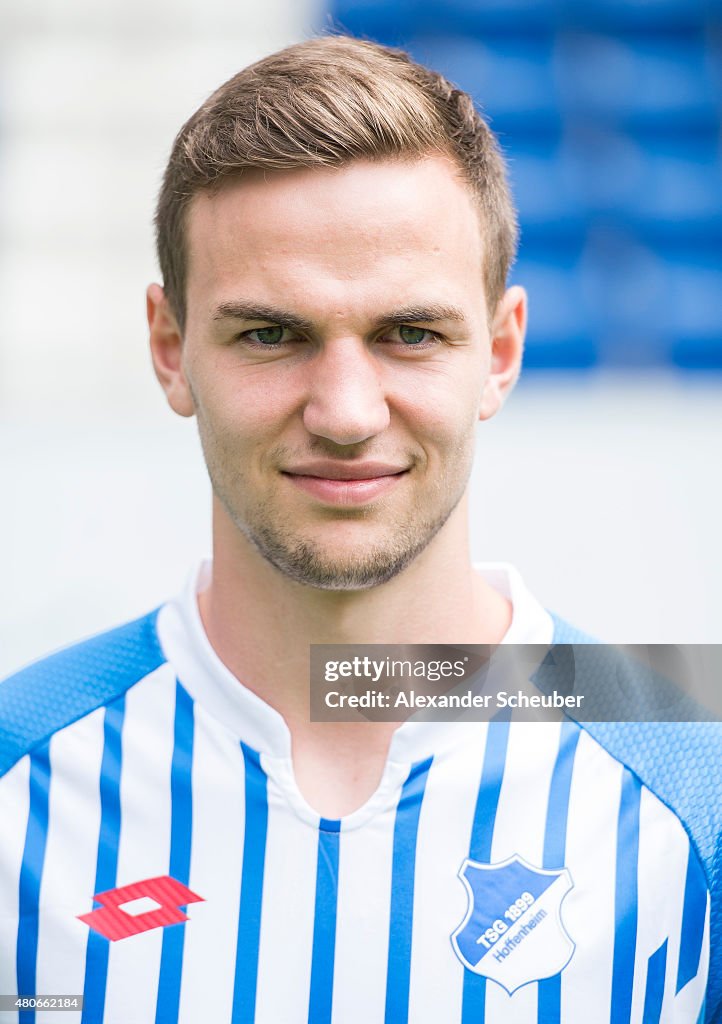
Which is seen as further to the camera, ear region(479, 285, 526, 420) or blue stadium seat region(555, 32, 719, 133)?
blue stadium seat region(555, 32, 719, 133)

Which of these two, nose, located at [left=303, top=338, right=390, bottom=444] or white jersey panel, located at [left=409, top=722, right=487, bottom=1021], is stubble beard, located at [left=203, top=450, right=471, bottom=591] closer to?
nose, located at [left=303, top=338, right=390, bottom=444]

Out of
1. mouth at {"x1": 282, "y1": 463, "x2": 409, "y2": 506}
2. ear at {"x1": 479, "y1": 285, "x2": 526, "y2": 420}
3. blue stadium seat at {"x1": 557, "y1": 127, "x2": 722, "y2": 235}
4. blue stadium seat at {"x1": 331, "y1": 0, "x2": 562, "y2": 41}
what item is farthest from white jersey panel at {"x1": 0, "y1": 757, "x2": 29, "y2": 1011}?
blue stadium seat at {"x1": 331, "y1": 0, "x2": 562, "y2": 41}

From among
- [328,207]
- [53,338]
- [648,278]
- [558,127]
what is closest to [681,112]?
[558,127]

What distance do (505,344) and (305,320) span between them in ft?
1.27

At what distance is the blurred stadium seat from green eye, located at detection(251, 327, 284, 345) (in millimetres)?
3774

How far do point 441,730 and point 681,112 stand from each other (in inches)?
207

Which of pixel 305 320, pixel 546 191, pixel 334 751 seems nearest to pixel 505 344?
pixel 305 320

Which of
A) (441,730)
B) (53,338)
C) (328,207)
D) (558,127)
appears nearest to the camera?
(328,207)

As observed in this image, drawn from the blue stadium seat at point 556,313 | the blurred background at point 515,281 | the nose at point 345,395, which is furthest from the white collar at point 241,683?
the blue stadium seat at point 556,313

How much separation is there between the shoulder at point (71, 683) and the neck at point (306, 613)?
12 centimetres

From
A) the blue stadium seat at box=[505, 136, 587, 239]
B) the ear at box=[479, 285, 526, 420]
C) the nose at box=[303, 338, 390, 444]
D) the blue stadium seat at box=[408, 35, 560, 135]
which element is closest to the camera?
the nose at box=[303, 338, 390, 444]

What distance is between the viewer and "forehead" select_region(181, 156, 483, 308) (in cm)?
138

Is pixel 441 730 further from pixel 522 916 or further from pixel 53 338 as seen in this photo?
pixel 53 338

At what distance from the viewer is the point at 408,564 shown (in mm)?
1458
